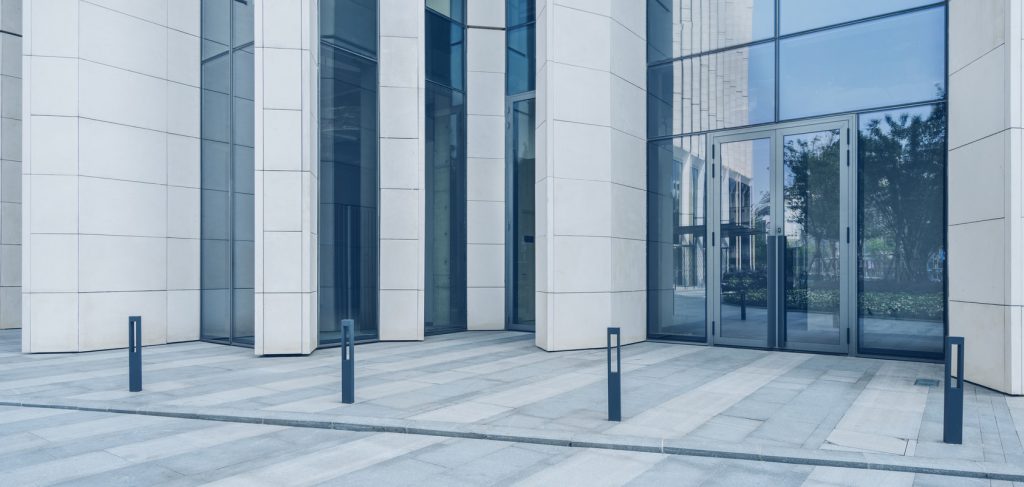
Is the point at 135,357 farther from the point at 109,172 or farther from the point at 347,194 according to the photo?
the point at 109,172

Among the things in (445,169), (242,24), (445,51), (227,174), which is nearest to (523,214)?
(445,169)

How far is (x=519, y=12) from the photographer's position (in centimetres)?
1620

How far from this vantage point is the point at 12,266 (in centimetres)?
1741

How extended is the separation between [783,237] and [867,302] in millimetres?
1883

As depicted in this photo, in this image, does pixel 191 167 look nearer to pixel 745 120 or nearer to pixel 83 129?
pixel 83 129

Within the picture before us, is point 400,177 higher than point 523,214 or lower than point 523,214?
higher

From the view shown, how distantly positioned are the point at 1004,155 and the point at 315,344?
38.6 ft

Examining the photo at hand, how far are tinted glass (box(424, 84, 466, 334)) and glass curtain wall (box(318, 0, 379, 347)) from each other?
1.74m

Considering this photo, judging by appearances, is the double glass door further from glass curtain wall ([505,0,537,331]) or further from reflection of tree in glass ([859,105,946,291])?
glass curtain wall ([505,0,537,331])

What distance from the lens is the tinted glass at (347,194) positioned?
43.9 feet

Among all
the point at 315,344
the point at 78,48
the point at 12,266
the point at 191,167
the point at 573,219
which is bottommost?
the point at 315,344

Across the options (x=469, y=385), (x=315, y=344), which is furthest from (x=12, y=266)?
(x=469, y=385)

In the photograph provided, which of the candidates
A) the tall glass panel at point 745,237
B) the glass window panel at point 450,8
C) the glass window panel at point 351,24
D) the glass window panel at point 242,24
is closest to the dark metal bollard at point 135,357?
the glass window panel at point 351,24

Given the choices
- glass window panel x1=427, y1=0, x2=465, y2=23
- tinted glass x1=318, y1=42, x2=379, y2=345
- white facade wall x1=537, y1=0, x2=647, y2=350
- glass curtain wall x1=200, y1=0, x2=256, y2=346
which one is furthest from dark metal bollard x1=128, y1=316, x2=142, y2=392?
glass window panel x1=427, y1=0, x2=465, y2=23
